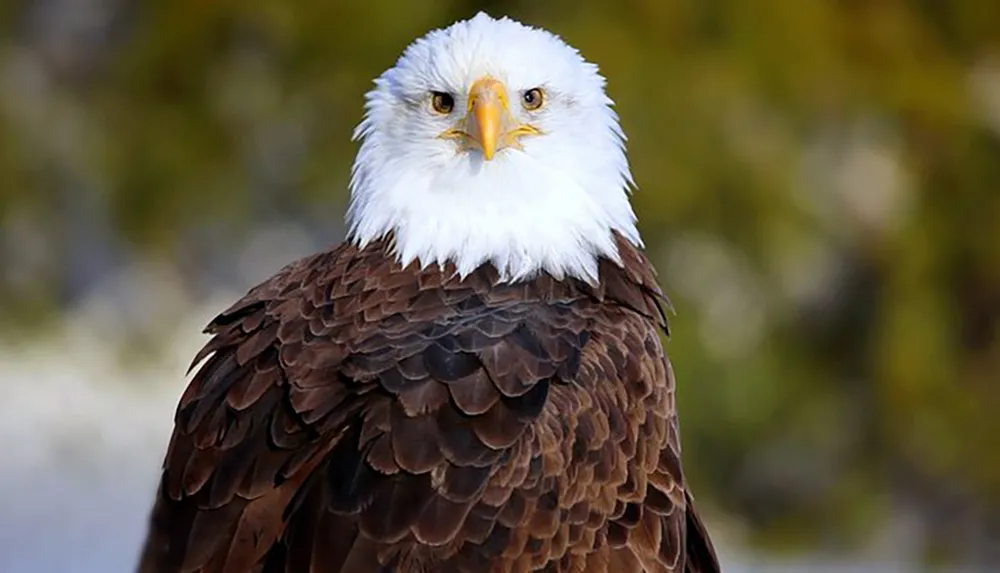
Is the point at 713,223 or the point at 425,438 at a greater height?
the point at 713,223

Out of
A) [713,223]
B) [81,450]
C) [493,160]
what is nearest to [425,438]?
[493,160]

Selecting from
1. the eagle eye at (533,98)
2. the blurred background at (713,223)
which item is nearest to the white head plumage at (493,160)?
the eagle eye at (533,98)

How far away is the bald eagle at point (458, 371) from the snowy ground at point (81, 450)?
9.67 ft

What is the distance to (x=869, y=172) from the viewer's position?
29.9ft

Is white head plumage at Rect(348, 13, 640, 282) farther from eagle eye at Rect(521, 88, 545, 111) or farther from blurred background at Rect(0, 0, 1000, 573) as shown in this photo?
blurred background at Rect(0, 0, 1000, 573)

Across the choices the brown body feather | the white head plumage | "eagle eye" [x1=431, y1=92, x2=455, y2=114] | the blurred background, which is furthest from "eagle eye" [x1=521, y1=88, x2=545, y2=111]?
the blurred background

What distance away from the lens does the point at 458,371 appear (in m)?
3.42

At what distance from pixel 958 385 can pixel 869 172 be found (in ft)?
3.81

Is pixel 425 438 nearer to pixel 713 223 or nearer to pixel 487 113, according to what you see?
pixel 487 113

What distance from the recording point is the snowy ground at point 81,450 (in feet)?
23.4

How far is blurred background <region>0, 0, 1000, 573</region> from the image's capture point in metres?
8.30

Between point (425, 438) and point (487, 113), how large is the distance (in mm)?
867

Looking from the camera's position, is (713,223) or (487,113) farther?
(713,223)

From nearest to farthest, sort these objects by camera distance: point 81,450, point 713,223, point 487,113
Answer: point 487,113 → point 81,450 → point 713,223
